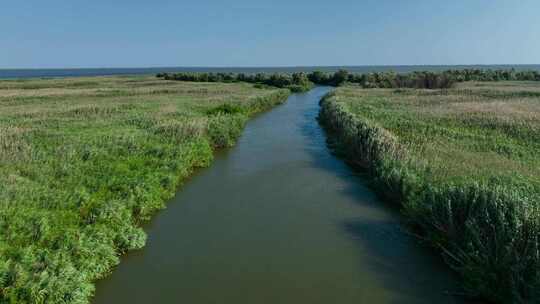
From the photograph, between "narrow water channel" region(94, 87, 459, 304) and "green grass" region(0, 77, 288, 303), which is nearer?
"green grass" region(0, 77, 288, 303)

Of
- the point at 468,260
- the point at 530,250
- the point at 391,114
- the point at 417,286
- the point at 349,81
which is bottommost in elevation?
the point at 417,286

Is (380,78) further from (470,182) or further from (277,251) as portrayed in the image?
(277,251)

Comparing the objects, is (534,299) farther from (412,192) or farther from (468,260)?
(412,192)

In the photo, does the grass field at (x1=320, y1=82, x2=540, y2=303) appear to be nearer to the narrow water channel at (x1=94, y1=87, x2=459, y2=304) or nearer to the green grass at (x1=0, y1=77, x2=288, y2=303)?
the narrow water channel at (x1=94, y1=87, x2=459, y2=304)

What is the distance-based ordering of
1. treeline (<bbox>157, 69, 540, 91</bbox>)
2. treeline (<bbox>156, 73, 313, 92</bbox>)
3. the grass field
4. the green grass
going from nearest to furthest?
the green grass < the grass field < treeline (<bbox>157, 69, 540, 91</bbox>) < treeline (<bbox>156, 73, 313, 92</bbox>)

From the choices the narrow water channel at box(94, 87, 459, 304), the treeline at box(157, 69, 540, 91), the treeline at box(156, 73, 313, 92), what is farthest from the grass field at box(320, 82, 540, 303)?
the treeline at box(156, 73, 313, 92)

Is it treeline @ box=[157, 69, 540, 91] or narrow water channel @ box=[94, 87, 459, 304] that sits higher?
treeline @ box=[157, 69, 540, 91]

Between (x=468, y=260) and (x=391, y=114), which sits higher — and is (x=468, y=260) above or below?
below

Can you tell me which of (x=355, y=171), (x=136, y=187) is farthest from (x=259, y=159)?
(x=136, y=187)

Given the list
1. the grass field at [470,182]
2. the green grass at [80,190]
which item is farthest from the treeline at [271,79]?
the green grass at [80,190]
